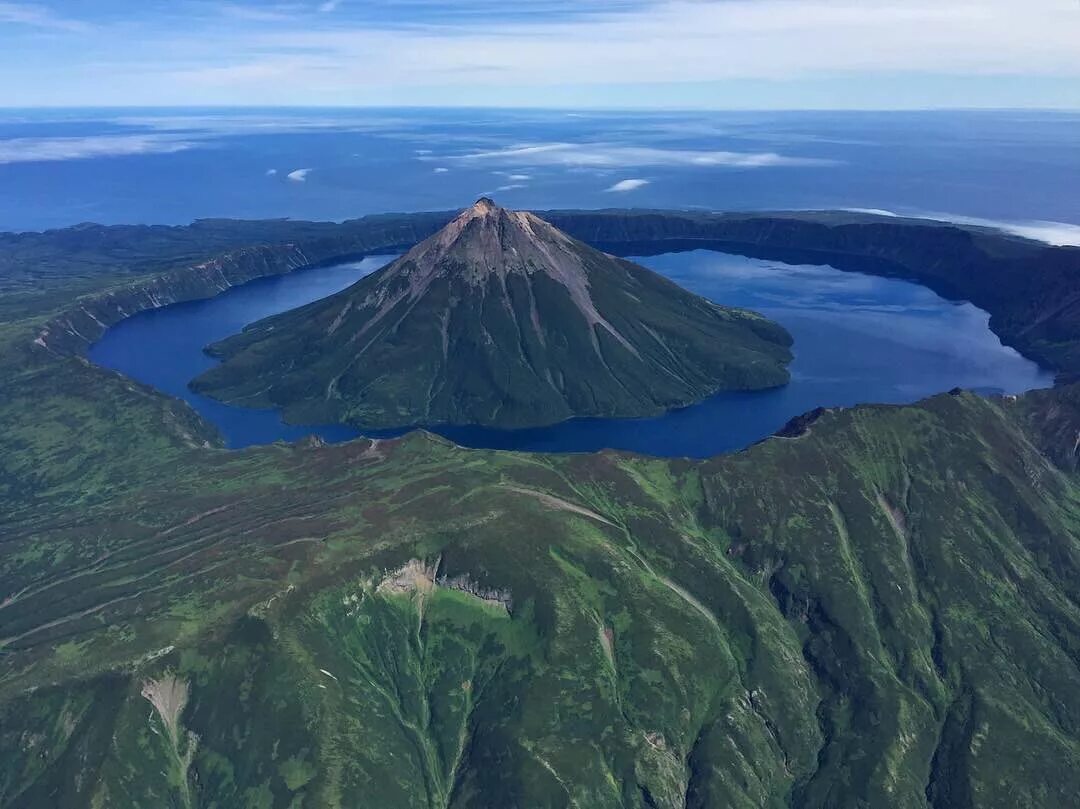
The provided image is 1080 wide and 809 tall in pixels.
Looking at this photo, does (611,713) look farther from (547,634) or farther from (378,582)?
(378,582)

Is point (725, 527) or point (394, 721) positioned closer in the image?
point (394, 721)

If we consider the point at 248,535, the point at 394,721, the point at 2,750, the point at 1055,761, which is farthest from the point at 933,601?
the point at 2,750

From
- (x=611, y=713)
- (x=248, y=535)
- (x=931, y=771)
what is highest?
(x=248, y=535)

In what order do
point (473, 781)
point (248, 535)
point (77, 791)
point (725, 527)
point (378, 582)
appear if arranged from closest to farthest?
1. point (77, 791)
2. point (473, 781)
3. point (378, 582)
4. point (248, 535)
5. point (725, 527)

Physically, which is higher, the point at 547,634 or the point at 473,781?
the point at 547,634

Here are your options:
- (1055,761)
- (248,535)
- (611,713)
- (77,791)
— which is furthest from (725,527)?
(77,791)

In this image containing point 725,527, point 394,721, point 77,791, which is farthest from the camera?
point 725,527
